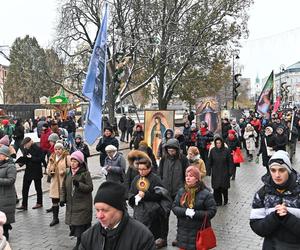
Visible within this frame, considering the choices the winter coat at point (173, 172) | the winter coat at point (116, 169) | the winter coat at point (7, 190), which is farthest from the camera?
the winter coat at point (116, 169)

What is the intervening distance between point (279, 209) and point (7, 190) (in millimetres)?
4543

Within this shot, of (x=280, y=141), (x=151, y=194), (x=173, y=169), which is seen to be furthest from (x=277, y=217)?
(x=280, y=141)

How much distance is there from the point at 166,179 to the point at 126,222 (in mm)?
4292

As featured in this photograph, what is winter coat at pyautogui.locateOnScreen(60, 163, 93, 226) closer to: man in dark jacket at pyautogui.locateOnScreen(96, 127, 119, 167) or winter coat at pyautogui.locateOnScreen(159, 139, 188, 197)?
winter coat at pyautogui.locateOnScreen(159, 139, 188, 197)

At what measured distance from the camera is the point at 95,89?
9508mm

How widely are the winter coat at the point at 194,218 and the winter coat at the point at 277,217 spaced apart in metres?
1.35

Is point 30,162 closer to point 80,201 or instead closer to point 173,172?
point 80,201

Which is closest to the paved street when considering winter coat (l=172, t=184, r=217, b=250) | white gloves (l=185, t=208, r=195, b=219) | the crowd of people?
the crowd of people

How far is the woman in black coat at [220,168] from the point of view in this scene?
9.09m

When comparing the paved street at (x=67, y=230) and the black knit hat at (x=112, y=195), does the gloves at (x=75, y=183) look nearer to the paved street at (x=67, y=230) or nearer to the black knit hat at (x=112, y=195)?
the paved street at (x=67, y=230)

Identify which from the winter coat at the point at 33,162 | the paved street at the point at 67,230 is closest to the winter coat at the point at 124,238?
the paved street at the point at 67,230

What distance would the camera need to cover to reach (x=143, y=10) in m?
28.1

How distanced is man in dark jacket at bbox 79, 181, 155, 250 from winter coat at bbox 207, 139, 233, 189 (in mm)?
6422

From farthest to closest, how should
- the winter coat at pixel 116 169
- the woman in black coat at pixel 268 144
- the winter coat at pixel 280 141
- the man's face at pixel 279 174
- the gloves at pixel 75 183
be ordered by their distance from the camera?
1. the woman in black coat at pixel 268 144
2. the winter coat at pixel 280 141
3. the winter coat at pixel 116 169
4. the gloves at pixel 75 183
5. the man's face at pixel 279 174
